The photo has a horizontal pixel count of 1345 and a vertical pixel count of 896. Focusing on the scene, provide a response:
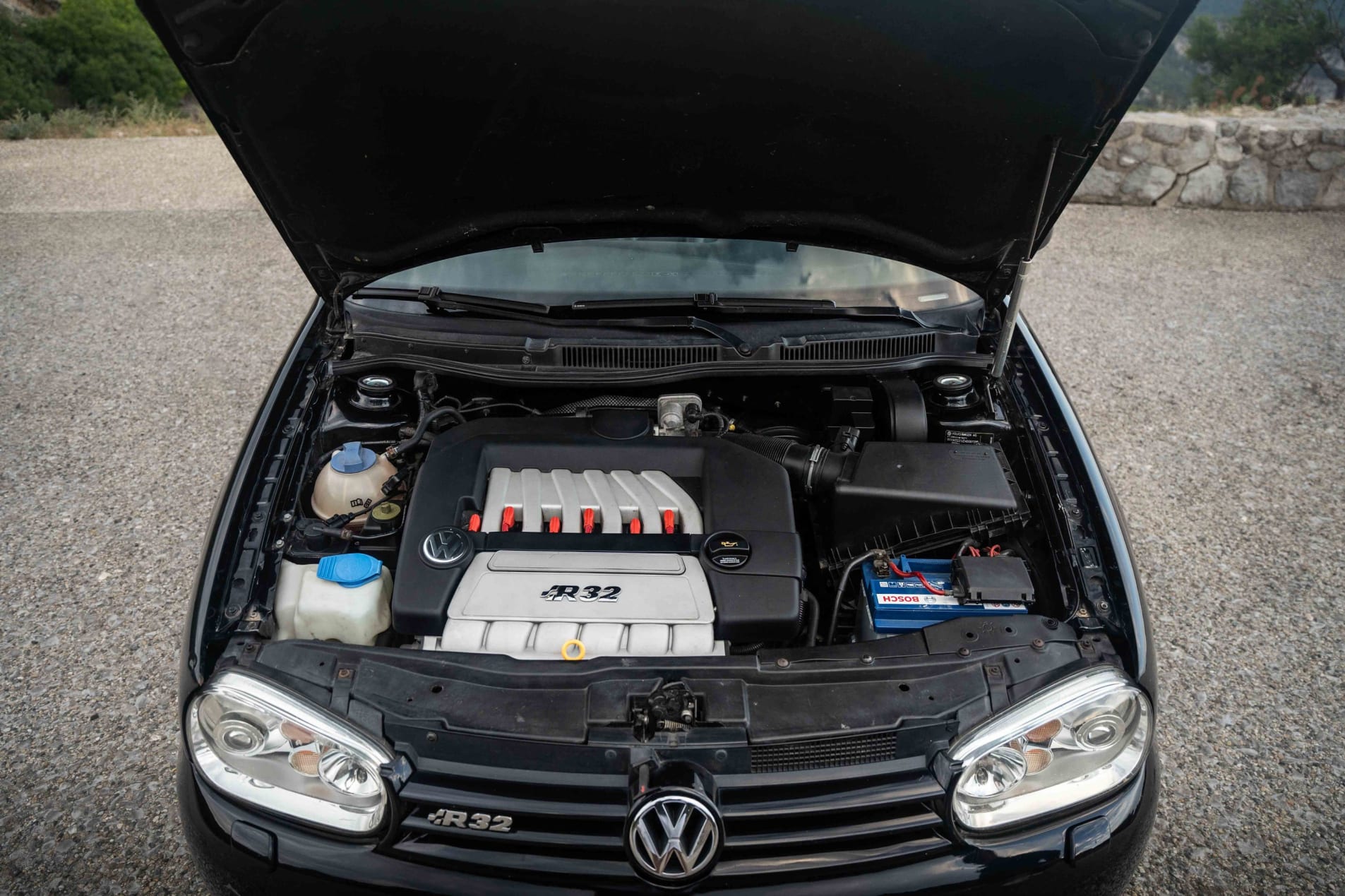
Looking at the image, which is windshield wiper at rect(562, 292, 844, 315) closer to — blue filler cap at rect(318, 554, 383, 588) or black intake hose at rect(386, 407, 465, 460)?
black intake hose at rect(386, 407, 465, 460)

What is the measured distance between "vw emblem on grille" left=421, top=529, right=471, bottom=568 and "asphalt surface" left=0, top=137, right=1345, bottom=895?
1.29 metres

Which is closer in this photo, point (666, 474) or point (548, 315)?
point (666, 474)

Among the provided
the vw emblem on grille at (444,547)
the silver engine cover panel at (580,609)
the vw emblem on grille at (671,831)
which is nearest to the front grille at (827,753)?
the vw emblem on grille at (671,831)

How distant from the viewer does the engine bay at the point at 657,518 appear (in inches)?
74.9

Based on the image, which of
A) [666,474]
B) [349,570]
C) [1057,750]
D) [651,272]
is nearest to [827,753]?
[1057,750]

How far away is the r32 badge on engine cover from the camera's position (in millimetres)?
1898

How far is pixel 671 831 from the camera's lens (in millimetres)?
1496

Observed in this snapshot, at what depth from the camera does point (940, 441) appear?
2.56 metres

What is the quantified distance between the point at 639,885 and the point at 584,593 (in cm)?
62

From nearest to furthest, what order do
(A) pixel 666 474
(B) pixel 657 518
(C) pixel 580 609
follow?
1. (C) pixel 580 609
2. (B) pixel 657 518
3. (A) pixel 666 474

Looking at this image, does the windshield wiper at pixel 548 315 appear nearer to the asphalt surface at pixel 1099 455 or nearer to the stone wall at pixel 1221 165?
the asphalt surface at pixel 1099 455

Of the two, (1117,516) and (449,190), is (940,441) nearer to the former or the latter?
(1117,516)

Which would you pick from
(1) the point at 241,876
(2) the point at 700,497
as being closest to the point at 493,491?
(2) the point at 700,497

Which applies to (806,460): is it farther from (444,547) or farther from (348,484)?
(348,484)
